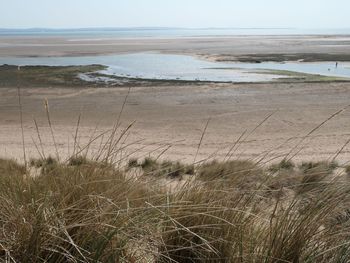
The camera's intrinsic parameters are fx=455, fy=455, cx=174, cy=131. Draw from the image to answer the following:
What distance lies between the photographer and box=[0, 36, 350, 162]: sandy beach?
1202cm

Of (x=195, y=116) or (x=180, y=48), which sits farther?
(x=180, y=48)

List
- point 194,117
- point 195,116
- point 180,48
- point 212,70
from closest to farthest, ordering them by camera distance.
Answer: point 194,117 → point 195,116 → point 212,70 → point 180,48

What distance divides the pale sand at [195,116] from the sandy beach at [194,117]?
0.09ft

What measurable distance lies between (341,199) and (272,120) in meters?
13.7

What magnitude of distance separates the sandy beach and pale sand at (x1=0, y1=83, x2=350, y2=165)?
0.03m

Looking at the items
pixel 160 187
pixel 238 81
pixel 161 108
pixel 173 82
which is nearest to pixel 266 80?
pixel 238 81

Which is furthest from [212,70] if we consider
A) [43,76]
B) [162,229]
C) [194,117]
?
[162,229]

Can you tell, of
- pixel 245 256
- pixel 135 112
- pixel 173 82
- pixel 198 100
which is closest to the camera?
pixel 245 256

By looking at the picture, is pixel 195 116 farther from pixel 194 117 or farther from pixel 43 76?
pixel 43 76

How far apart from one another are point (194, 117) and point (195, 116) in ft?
0.70

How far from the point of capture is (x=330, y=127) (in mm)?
14945

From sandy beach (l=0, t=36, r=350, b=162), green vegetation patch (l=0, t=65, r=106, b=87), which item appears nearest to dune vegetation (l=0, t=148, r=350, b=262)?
sandy beach (l=0, t=36, r=350, b=162)

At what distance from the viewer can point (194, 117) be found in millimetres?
17203

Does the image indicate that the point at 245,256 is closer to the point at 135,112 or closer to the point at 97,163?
the point at 97,163
